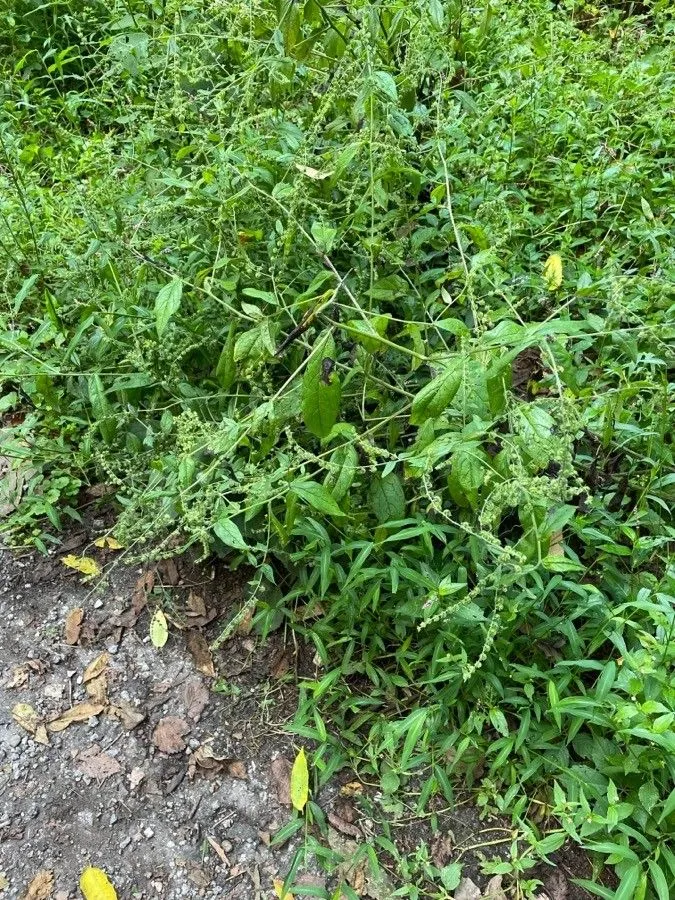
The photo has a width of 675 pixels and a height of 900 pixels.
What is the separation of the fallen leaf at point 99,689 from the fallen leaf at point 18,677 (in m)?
0.20

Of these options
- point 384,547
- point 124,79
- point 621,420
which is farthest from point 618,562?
point 124,79

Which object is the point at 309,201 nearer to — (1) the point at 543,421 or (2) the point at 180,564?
(1) the point at 543,421

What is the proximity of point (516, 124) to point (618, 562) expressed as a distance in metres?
1.90

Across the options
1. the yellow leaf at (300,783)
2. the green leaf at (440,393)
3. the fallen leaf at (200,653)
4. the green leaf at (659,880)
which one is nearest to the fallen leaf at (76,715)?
the fallen leaf at (200,653)

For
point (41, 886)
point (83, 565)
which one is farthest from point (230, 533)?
point (41, 886)

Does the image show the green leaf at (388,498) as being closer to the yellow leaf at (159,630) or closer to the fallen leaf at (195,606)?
the fallen leaf at (195,606)

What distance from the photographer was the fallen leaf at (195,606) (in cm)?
236

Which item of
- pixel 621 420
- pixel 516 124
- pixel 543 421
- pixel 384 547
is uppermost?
pixel 516 124

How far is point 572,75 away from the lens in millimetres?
3484

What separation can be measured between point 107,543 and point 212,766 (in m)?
0.86

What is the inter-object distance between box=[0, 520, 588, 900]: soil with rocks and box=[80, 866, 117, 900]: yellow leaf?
23 millimetres

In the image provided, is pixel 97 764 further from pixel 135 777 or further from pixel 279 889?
pixel 279 889

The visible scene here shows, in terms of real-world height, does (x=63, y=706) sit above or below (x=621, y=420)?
below

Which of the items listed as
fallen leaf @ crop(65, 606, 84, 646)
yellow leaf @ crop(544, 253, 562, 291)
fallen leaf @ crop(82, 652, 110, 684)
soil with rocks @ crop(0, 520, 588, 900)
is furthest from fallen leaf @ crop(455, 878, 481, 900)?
yellow leaf @ crop(544, 253, 562, 291)
